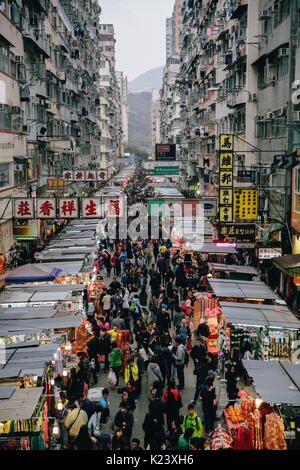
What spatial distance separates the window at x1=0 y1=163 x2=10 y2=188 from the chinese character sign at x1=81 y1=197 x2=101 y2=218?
3538 millimetres

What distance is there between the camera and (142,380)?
43.6 feet

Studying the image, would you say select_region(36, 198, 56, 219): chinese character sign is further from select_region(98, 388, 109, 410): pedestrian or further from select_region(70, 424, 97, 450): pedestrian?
select_region(70, 424, 97, 450): pedestrian

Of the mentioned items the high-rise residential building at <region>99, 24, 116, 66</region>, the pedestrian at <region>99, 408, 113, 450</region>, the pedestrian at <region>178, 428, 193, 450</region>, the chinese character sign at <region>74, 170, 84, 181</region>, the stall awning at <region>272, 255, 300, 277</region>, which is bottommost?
the pedestrian at <region>99, 408, 113, 450</region>

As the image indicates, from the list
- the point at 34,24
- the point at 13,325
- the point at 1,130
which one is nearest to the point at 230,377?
the point at 13,325

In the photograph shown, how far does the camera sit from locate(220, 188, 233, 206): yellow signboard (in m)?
18.7

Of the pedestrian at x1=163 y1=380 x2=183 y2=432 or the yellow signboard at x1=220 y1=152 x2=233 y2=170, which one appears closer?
the pedestrian at x1=163 y1=380 x2=183 y2=432

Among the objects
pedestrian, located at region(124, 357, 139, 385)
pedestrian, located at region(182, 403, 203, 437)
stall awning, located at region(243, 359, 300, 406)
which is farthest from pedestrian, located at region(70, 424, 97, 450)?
stall awning, located at region(243, 359, 300, 406)

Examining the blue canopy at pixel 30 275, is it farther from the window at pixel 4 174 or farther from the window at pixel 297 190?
the window at pixel 297 190

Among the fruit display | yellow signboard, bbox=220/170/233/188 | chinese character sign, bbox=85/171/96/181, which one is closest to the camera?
the fruit display

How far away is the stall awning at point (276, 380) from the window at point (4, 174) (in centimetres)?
1404

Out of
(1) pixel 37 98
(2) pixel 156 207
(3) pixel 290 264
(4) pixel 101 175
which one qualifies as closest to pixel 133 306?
(3) pixel 290 264

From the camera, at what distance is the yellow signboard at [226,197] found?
18703 millimetres

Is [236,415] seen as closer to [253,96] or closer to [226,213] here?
[226,213]
